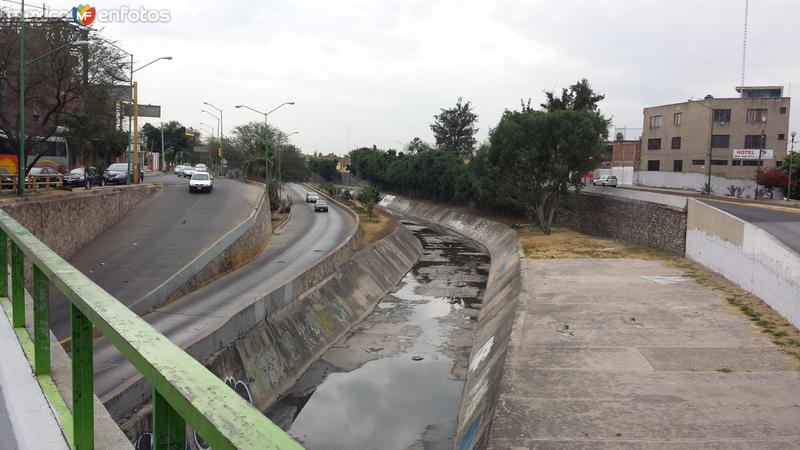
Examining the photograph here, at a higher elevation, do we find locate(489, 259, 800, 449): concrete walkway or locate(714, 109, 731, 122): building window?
locate(714, 109, 731, 122): building window

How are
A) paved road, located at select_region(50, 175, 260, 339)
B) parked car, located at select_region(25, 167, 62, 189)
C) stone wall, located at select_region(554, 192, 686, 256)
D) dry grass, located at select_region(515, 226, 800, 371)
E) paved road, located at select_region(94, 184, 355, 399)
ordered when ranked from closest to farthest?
paved road, located at select_region(94, 184, 355, 399) < dry grass, located at select_region(515, 226, 800, 371) < paved road, located at select_region(50, 175, 260, 339) < parked car, located at select_region(25, 167, 62, 189) < stone wall, located at select_region(554, 192, 686, 256)

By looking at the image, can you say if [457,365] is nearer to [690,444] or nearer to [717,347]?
[717,347]

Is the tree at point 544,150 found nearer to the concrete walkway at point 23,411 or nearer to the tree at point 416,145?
the concrete walkway at point 23,411

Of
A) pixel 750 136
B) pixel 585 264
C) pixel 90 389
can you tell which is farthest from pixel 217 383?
pixel 750 136

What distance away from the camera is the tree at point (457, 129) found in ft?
468

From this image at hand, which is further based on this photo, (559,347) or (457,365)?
(457,365)

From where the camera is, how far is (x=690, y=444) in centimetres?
1501

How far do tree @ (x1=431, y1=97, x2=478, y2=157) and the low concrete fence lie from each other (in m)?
103

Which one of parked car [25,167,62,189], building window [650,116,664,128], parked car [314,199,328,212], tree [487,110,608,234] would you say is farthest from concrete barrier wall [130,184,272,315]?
building window [650,116,664,128]

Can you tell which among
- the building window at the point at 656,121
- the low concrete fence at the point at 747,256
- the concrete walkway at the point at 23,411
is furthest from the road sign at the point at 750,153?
the concrete walkway at the point at 23,411

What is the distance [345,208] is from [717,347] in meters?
64.3

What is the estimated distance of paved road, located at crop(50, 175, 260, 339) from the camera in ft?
91.1

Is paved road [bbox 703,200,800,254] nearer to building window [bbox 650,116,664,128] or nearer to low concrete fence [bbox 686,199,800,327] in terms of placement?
low concrete fence [bbox 686,199,800,327]

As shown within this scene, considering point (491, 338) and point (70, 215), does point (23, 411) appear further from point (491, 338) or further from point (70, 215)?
point (70, 215)
